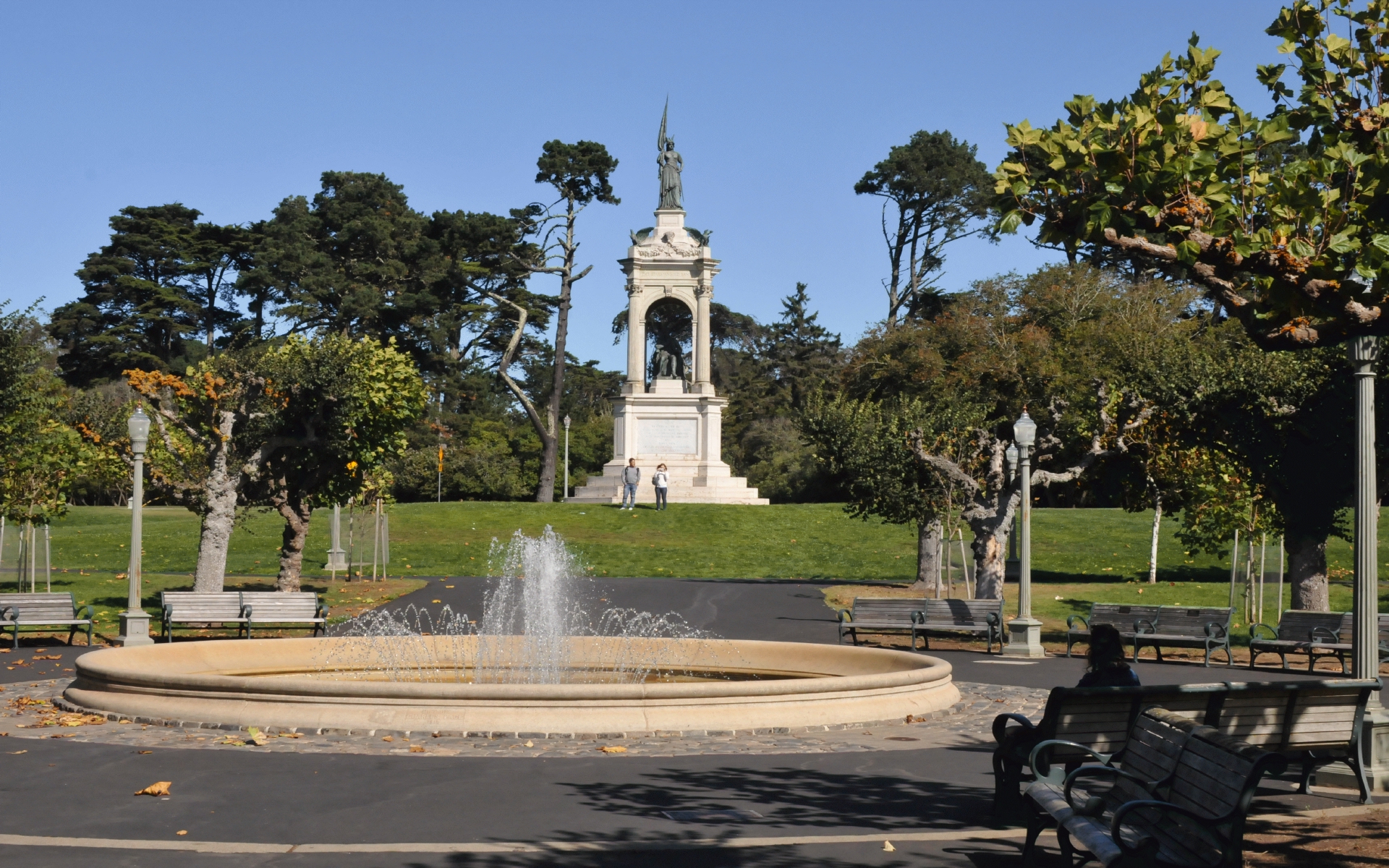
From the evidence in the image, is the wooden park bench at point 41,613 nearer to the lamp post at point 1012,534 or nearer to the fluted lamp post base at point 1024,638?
the fluted lamp post base at point 1024,638

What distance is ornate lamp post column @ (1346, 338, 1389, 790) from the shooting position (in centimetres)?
913

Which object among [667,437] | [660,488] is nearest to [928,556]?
[660,488]

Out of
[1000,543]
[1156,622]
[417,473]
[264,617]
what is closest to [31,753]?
[264,617]

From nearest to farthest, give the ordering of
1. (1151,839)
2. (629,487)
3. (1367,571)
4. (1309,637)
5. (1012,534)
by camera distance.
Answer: (1151,839), (1367,571), (1309,637), (1012,534), (629,487)

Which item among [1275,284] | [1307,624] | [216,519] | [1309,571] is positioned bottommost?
[1307,624]

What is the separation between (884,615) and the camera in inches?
864

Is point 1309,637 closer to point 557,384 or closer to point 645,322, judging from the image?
point 645,322

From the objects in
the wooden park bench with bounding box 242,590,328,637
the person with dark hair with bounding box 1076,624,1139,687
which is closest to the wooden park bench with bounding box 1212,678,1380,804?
the person with dark hair with bounding box 1076,624,1139,687

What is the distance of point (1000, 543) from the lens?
26016 mm

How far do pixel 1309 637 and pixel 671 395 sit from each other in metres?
36.3

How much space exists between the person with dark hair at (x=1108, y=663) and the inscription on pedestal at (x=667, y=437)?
145ft

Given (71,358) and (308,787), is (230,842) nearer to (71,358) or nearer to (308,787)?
(308,787)

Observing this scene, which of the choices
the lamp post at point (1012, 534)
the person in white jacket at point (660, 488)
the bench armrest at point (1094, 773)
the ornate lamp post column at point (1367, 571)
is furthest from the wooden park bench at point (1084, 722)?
the person in white jacket at point (660, 488)

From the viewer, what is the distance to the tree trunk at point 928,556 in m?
31.3
